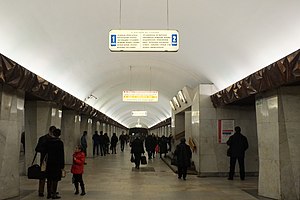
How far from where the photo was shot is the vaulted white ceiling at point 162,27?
23.1 ft

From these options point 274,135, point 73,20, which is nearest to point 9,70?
point 73,20

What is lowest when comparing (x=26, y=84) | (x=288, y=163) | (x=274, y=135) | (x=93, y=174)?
(x=93, y=174)

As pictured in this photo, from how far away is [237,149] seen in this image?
11203 mm

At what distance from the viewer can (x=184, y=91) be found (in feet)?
50.6

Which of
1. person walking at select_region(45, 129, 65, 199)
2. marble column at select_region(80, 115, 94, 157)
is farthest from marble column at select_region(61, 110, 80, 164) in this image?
person walking at select_region(45, 129, 65, 199)

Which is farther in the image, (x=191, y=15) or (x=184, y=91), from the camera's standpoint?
(x=184, y=91)

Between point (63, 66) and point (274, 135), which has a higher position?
point (63, 66)

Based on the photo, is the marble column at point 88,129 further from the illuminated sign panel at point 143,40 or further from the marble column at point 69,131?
the illuminated sign panel at point 143,40

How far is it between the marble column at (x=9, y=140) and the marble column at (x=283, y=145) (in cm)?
617

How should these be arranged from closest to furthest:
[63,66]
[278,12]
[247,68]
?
[278,12]
[247,68]
[63,66]

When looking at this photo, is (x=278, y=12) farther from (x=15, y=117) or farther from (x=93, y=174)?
(x=93, y=174)

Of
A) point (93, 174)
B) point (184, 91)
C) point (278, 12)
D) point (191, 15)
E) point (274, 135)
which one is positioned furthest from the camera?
point (184, 91)

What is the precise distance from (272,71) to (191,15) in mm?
2531

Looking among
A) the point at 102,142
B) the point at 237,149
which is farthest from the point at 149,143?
the point at 237,149
